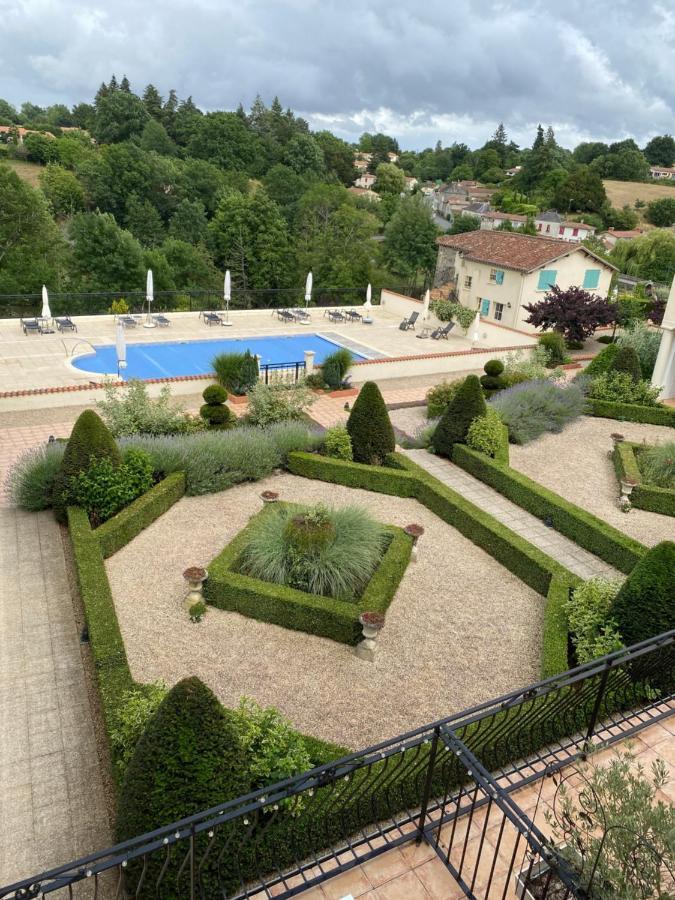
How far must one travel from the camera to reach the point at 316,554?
30.0 feet

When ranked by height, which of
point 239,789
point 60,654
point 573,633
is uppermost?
point 239,789

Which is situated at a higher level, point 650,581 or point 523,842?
point 650,581

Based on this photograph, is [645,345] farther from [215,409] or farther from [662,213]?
[662,213]

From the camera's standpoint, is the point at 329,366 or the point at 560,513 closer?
the point at 560,513

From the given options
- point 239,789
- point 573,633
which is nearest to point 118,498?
point 239,789

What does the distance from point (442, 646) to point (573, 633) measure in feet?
5.84

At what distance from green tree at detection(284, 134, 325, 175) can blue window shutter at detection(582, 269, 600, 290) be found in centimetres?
4613

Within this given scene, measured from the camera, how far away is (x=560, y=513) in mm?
11477

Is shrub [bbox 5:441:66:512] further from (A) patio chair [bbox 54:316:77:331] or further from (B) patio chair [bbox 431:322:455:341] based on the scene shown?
(B) patio chair [bbox 431:322:455:341]

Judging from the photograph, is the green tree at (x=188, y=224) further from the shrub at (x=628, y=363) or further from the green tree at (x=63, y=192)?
the shrub at (x=628, y=363)

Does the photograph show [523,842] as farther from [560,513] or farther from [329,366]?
[329,366]

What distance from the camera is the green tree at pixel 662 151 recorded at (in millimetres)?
128125

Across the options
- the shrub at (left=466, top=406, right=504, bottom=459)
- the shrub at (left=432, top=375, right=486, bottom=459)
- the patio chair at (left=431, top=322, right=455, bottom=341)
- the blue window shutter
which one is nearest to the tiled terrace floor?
the shrub at (left=466, top=406, right=504, bottom=459)

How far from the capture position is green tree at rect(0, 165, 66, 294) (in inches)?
1501
